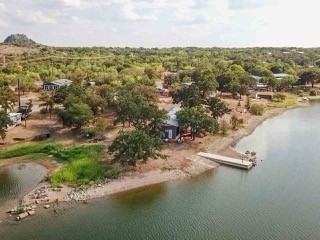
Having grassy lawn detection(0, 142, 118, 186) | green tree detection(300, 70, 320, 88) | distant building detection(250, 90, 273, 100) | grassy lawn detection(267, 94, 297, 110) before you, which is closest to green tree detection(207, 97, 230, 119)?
grassy lawn detection(0, 142, 118, 186)

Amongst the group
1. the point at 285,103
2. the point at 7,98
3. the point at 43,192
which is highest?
the point at 7,98

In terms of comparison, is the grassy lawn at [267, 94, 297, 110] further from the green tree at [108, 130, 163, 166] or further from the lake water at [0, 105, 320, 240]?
the green tree at [108, 130, 163, 166]

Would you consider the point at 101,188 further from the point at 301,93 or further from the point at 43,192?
the point at 301,93

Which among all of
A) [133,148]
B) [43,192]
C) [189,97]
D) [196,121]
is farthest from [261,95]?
[43,192]

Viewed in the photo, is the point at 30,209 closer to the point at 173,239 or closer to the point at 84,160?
the point at 84,160

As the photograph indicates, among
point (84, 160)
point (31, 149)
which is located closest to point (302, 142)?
point (84, 160)
